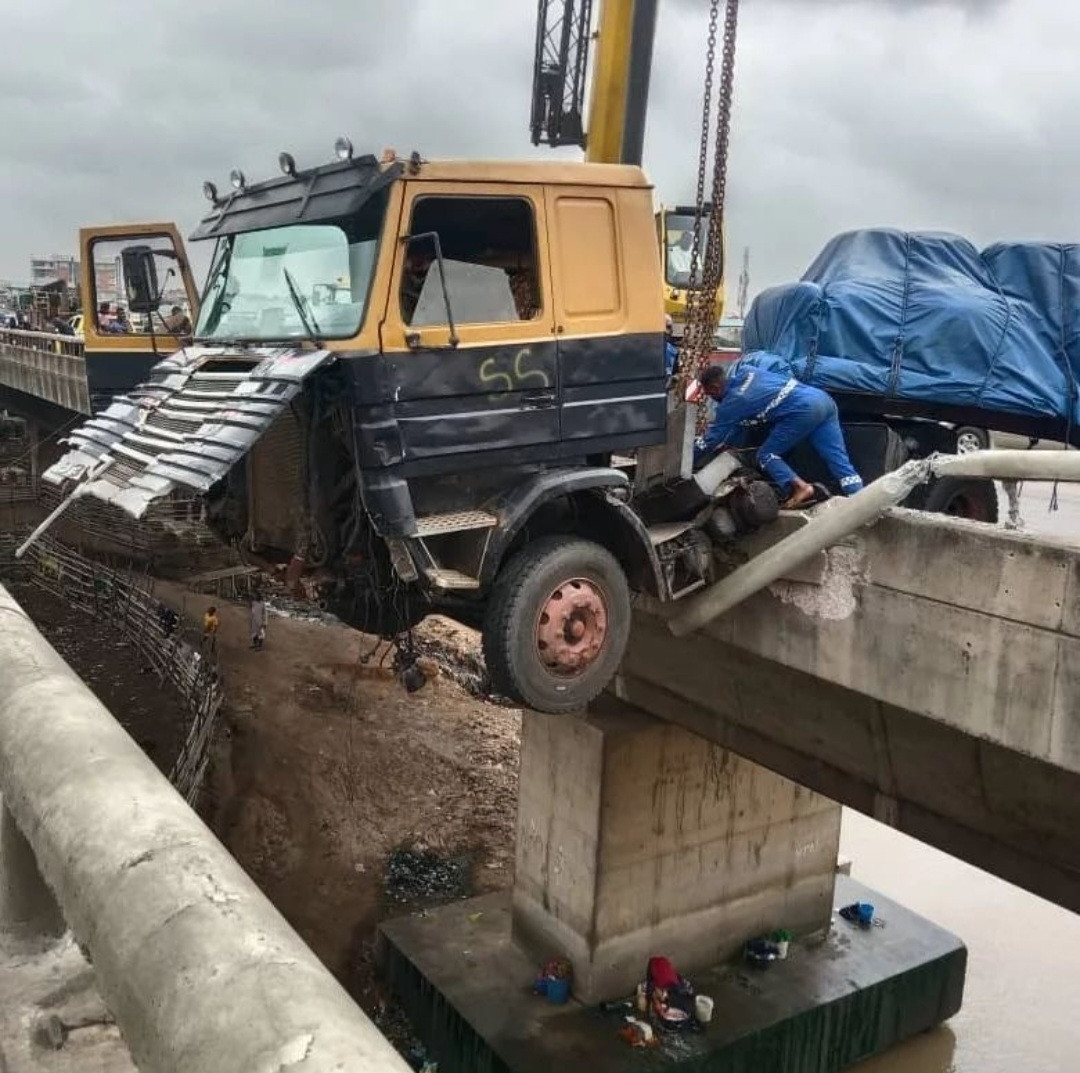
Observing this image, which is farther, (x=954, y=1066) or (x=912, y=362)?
(x=954, y=1066)

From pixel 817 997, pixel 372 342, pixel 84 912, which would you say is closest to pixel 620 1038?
pixel 817 997

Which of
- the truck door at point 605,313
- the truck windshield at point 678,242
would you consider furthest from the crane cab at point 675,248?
the truck door at point 605,313

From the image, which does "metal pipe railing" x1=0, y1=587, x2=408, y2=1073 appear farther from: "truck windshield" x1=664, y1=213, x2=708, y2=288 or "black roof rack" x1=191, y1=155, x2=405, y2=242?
"truck windshield" x1=664, y1=213, x2=708, y2=288

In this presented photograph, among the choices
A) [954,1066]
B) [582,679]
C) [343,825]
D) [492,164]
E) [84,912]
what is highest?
[492,164]

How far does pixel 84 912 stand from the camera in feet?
4.67

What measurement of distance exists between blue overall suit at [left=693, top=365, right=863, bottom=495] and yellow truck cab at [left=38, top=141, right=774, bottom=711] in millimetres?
934

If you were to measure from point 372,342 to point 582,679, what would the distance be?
6.88 ft

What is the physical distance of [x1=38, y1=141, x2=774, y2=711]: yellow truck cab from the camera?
5.15 metres

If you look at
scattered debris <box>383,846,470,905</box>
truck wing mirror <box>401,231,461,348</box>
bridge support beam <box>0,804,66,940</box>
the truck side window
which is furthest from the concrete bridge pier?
bridge support beam <box>0,804,66,940</box>

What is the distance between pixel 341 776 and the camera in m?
14.7

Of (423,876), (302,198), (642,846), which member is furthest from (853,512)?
(423,876)

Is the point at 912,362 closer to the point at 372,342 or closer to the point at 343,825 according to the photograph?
the point at 372,342

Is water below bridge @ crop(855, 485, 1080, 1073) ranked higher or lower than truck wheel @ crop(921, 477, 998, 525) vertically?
lower

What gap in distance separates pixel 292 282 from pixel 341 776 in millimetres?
10254
